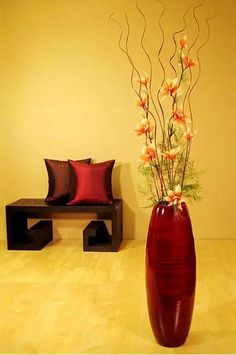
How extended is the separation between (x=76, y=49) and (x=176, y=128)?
2.63 m

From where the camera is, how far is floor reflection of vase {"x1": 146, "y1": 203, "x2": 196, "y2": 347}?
6.37 ft

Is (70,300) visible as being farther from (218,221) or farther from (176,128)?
(218,221)

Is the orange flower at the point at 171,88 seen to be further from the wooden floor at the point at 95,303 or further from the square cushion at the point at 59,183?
the square cushion at the point at 59,183

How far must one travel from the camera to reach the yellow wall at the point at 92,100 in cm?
403

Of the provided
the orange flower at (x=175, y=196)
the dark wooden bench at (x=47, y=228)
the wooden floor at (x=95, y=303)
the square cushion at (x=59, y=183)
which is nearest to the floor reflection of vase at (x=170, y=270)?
the orange flower at (x=175, y=196)

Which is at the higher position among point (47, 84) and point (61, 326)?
point (47, 84)

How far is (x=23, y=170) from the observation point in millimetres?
4336

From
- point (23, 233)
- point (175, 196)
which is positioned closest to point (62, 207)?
point (23, 233)

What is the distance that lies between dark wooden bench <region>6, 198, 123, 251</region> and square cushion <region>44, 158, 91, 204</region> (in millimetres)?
144

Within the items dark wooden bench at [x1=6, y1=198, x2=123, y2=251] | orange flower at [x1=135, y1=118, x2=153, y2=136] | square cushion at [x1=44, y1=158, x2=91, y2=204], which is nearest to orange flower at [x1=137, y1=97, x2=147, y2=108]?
orange flower at [x1=135, y1=118, x2=153, y2=136]

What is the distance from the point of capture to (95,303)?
267 cm

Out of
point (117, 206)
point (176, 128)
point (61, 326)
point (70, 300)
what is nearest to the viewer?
point (176, 128)

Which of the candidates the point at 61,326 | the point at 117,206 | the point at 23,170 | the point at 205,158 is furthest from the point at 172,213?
the point at 23,170

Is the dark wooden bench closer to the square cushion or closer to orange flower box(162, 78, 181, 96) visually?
the square cushion
